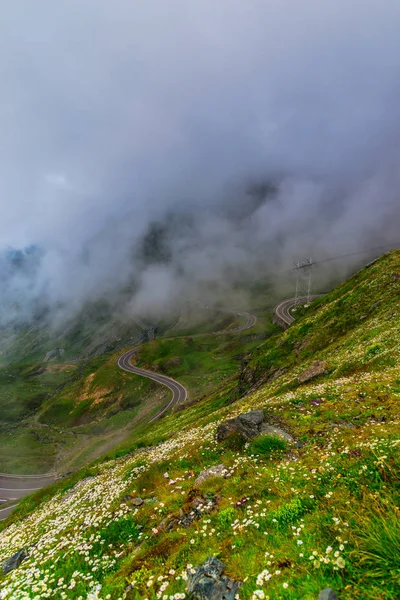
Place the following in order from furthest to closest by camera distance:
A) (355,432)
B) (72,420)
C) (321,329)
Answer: (72,420)
(321,329)
(355,432)

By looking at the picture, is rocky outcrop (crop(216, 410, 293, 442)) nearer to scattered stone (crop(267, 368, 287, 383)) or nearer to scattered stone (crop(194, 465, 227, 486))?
scattered stone (crop(194, 465, 227, 486))

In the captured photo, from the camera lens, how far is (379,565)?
18.1ft

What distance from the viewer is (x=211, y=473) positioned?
13211mm

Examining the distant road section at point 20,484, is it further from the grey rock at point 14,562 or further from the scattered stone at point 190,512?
the scattered stone at point 190,512

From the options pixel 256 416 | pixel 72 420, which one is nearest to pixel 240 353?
pixel 72 420

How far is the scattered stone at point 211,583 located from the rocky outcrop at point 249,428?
7.86 meters

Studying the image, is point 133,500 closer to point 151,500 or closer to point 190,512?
point 151,500

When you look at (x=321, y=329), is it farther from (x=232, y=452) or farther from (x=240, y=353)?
(x=240, y=353)

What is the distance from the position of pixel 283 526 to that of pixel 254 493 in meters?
2.38

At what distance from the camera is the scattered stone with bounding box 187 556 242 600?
21.9 feet

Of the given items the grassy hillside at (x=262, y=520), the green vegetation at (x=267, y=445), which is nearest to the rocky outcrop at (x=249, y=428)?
the grassy hillside at (x=262, y=520)

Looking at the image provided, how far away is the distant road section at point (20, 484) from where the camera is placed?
11644 cm

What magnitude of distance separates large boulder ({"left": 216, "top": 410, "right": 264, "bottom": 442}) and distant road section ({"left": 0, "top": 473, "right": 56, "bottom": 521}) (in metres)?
129

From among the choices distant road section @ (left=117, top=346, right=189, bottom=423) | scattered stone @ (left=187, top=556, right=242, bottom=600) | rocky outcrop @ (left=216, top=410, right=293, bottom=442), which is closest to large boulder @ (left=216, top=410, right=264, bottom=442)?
rocky outcrop @ (left=216, top=410, right=293, bottom=442)
